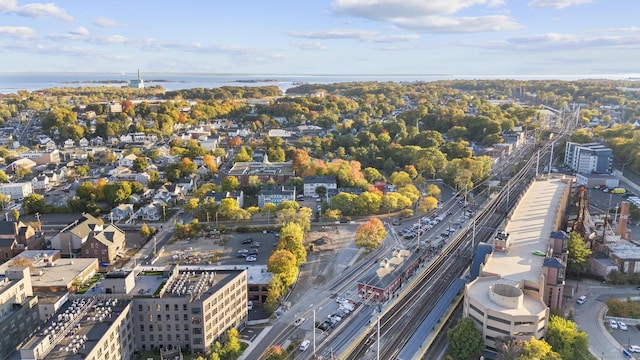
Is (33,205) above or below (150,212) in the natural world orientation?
above

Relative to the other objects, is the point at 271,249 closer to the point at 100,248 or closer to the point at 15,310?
the point at 100,248

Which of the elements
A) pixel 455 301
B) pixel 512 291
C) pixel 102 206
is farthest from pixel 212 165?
pixel 512 291

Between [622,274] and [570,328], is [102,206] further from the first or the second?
[622,274]

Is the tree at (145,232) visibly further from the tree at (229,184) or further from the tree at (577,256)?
the tree at (577,256)

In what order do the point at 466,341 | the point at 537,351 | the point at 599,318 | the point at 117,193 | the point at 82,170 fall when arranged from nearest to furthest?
the point at 537,351 < the point at 466,341 < the point at 599,318 < the point at 117,193 < the point at 82,170

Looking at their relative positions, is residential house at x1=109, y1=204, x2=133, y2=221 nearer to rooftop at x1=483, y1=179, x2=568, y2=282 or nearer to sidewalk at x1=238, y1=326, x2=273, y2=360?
sidewalk at x1=238, y1=326, x2=273, y2=360

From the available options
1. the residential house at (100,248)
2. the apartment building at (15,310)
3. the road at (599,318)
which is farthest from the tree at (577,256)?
the apartment building at (15,310)

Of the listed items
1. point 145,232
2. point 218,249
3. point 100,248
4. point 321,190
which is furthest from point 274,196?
point 100,248
